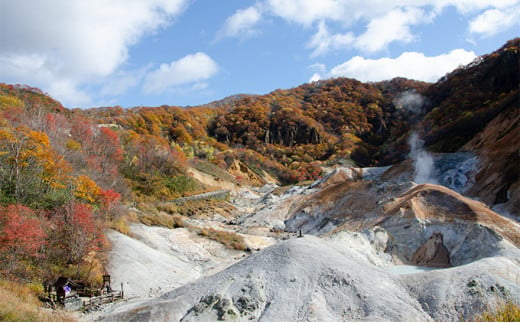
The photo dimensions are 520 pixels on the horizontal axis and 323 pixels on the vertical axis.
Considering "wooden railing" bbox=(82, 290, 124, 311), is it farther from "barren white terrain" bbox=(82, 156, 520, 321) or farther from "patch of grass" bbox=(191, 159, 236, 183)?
"patch of grass" bbox=(191, 159, 236, 183)

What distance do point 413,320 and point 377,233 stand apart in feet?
27.0

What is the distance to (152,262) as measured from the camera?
18062mm

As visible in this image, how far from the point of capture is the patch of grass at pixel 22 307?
966 centimetres

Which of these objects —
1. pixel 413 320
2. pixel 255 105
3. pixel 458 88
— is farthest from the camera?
pixel 255 105

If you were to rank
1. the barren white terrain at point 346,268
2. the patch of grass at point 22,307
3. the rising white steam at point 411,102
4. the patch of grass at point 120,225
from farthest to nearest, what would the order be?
the rising white steam at point 411,102 → the patch of grass at point 120,225 → the barren white terrain at point 346,268 → the patch of grass at point 22,307

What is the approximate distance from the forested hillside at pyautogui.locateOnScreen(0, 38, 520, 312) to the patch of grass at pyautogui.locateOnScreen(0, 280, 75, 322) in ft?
3.03

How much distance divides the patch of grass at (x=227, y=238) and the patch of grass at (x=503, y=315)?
1544cm

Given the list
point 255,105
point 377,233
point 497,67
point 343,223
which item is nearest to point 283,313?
Result: point 377,233

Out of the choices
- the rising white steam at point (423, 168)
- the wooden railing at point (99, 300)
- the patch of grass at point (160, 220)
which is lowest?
the wooden railing at point (99, 300)

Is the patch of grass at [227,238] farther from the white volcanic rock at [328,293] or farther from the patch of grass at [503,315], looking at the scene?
the patch of grass at [503,315]

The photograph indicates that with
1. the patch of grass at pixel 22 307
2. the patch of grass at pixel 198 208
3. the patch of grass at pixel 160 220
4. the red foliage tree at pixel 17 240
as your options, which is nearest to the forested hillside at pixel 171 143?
the red foliage tree at pixel 17 240

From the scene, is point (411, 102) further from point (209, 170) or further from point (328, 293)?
point (328, 293)

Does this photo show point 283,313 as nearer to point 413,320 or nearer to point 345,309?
point 345,309

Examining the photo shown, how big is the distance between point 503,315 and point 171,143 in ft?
173
